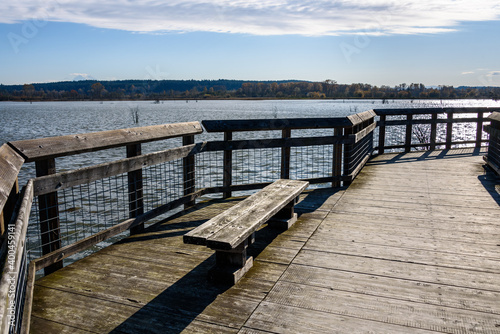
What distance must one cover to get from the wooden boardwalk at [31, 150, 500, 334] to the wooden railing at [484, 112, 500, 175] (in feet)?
9.63

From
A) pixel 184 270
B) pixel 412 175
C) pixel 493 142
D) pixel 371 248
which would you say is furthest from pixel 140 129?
pixel 493 142

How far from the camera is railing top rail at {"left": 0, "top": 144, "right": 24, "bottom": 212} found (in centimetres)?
231

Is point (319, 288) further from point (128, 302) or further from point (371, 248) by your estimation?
point (128, 302)

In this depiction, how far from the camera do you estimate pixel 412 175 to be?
8688mm

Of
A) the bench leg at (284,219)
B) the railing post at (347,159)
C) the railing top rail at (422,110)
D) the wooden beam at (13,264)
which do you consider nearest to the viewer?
the wooden beam at (13,264)

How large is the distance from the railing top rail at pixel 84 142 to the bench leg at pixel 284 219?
1.64 m

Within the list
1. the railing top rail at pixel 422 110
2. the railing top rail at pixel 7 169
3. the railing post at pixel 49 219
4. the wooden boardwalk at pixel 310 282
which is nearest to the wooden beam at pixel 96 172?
the railing post at pixel 49 219

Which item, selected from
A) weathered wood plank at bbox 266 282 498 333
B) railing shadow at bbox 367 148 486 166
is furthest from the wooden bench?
railing shadow at bbox 367 148 486 166

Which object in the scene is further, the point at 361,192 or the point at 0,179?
the point at 361,192

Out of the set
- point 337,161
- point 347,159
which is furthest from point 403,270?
point 347,159

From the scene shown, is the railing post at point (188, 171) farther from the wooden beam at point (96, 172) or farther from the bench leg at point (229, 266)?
A: the bench leg at point (229, 266)

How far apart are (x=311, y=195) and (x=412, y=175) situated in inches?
113

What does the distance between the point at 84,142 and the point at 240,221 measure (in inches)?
64.1

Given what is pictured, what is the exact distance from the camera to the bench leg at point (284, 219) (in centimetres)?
511
